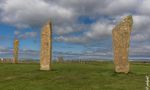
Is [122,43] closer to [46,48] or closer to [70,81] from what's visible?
[70,81]

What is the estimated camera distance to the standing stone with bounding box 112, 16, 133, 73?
3372 centimetres

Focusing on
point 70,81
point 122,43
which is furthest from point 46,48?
point 70,81

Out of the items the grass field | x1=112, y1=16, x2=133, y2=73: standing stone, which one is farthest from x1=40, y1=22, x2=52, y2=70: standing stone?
x1=112, y1=16, x2=133, y2=73: standing stone

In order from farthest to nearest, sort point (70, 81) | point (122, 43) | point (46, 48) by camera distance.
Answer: point (46, 48) < point (122, 43) < point (70, 81)

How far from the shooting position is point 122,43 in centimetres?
3381

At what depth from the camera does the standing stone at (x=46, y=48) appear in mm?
37781

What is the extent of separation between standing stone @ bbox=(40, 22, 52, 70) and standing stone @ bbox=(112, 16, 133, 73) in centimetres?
800

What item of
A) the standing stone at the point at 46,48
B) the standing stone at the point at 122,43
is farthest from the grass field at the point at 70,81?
the standing stone at the point at 46,48

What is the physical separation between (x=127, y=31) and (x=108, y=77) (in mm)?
5669

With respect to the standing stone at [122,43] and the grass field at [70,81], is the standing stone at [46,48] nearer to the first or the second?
the grass field at [70,81]

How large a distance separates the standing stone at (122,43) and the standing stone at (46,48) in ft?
26.2

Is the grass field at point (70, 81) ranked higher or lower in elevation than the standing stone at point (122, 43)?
lower

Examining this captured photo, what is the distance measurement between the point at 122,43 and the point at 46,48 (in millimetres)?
9151

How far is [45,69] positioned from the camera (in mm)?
37656
